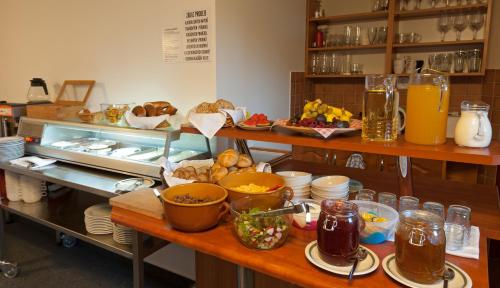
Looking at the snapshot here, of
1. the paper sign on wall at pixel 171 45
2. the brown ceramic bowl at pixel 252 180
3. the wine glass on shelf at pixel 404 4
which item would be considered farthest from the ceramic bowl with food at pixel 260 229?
the wine glass on shelf at pixel 404 4

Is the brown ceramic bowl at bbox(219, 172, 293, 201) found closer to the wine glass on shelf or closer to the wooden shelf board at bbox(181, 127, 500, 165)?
the wooden shelf board at bbox(181, 127, 500, 165)

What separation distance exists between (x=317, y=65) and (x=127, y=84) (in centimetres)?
171

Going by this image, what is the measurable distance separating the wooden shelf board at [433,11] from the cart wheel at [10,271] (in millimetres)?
3290

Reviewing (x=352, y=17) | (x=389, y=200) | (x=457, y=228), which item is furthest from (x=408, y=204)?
(x=352, y=17)

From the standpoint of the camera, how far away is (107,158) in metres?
2.01

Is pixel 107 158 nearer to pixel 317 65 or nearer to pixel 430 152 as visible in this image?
pixel 430 152

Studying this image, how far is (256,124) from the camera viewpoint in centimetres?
151

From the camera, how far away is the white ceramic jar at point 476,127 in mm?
1104

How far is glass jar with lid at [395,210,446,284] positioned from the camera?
0.82 m

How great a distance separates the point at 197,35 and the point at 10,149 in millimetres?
1395

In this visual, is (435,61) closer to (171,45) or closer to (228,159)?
(171,45)

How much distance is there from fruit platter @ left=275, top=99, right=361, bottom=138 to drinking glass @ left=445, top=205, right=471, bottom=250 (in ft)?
1.39

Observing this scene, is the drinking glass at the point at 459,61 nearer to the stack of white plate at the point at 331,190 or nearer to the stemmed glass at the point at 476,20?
the stemmed glass at the point at 476,20

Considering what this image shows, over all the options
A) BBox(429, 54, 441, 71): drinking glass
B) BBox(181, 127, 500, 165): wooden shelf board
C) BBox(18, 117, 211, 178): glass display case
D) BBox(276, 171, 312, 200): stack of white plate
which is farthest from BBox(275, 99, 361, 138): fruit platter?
BBox(429, 54, 441, 71): drinking glass
